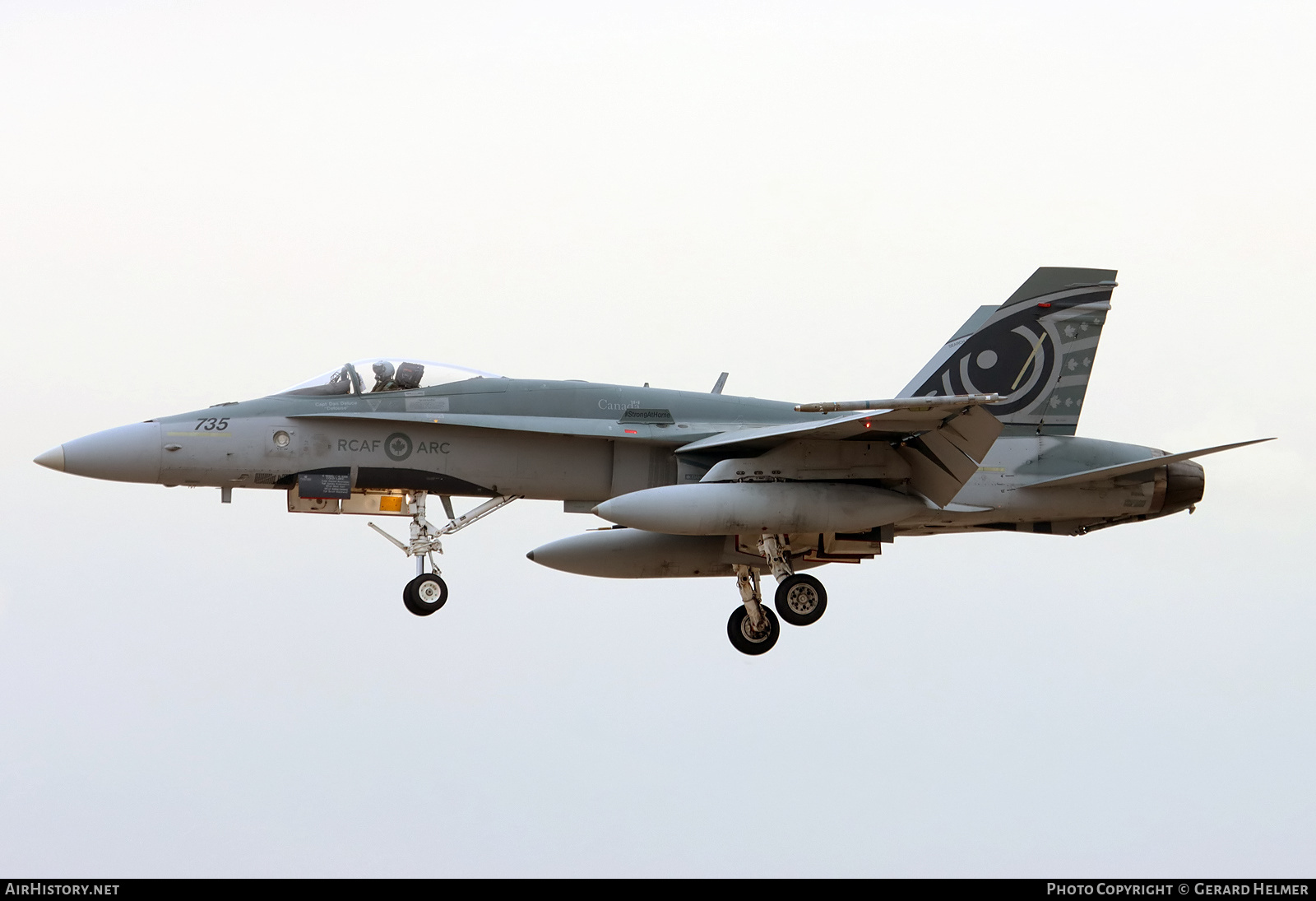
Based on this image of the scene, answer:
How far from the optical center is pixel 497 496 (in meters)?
18.2

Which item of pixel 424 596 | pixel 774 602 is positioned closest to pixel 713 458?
pixel 774 602

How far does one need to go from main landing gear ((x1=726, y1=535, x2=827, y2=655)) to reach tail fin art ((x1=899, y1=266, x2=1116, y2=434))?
2676 mm

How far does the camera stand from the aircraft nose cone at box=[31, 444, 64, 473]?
17.2m

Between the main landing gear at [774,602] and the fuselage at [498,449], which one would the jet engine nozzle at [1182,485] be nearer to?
the fuselage at [498,449]

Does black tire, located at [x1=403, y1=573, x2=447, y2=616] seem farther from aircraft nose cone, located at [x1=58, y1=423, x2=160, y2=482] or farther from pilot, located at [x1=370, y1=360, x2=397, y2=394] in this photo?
aircraft nose cone, located at [x1=58, y1=423, x2=160, y2=482]

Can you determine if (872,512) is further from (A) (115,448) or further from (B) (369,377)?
(A) (115,448)

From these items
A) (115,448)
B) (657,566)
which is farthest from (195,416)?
(657,566)

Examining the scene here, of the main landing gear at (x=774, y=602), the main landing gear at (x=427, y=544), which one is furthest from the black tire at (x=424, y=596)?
the main landing gear at (x=774, y=602)

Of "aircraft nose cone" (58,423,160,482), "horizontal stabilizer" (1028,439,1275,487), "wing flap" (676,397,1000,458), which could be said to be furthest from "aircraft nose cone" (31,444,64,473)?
"horizontal stabilizer" (1028,439,1275,487)

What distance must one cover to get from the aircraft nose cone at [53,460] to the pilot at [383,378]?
319 centimetres

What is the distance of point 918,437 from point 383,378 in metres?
5.66

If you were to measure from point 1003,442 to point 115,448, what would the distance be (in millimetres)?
9549

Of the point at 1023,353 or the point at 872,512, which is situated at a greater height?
the point at 1023,353

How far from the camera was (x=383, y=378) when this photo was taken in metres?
18.0
